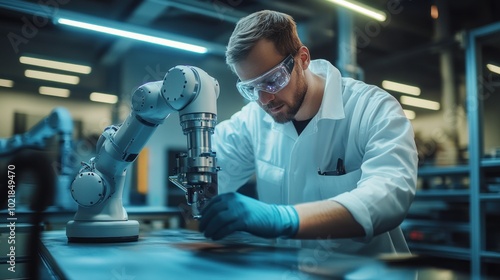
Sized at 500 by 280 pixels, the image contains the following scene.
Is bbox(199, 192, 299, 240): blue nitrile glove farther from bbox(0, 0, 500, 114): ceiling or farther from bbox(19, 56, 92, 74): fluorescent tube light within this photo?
bbox(19, 56, 92, 74): fluorescent tube light

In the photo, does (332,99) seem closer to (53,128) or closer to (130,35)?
(53,128)

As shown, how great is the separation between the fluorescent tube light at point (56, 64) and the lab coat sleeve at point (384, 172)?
5532 mm

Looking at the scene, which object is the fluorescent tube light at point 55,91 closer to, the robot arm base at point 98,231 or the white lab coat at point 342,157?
the white lab coat at point 342,157

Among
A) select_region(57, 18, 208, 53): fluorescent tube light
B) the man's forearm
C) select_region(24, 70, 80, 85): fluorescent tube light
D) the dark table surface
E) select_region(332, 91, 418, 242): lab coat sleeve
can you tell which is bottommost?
the dark table surface

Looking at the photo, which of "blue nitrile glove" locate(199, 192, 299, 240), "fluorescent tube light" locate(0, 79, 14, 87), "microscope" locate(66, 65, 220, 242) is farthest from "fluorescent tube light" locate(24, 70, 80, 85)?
"blue nitrile glove" locate(199, 192, 299, 240)

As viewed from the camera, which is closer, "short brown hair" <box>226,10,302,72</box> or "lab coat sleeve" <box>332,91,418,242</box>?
"lab coat sleeve" <box>332,91,418,242</box>

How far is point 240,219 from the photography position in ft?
2.99

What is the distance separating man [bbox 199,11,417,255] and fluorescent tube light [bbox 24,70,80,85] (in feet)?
16.3

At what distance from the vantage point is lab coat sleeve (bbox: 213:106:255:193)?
178 cm

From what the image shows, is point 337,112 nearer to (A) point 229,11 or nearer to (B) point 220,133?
(B) point 220,133

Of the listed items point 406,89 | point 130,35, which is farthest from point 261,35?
point 406,89

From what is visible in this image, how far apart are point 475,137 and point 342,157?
251 centimetres

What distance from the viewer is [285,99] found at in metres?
1.48

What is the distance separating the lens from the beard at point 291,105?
1483 mm
